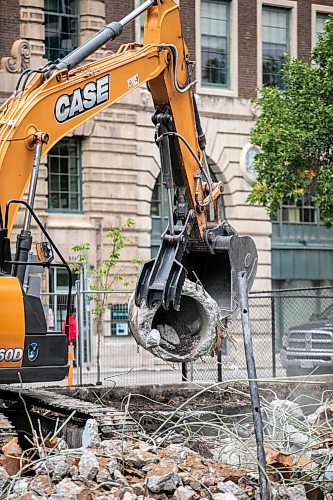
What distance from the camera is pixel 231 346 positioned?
19.9m

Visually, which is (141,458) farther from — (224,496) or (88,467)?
(224,496)

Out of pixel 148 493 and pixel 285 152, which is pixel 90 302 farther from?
pixel 148 493

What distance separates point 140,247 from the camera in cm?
2923

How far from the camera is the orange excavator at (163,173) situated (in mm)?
10227

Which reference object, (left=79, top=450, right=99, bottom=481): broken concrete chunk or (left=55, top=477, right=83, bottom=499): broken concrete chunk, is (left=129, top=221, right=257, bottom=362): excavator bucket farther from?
(left=55, top=477, right=83, bottom=499): broken concrete chunk

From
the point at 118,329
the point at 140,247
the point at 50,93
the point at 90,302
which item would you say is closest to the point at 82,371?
the point at 90,302

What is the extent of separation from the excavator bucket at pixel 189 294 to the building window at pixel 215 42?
18973 mm

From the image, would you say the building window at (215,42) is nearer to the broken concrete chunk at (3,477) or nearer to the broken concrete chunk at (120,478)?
the broken concrete chunk at (120,478)

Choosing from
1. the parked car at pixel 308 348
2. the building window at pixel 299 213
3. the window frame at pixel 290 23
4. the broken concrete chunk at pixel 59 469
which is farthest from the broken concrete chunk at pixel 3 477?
the window frame at pixel 290 23

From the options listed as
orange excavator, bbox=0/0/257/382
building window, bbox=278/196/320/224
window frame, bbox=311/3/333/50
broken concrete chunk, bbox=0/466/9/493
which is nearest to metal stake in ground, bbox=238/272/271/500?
broken concrete chunk, bbox=0/466/9/493

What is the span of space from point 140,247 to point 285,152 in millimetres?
6064

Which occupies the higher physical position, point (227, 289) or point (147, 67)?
point (147, 67)

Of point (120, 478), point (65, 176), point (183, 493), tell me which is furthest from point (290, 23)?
point (183, 493)

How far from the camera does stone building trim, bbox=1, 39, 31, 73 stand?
27.4 meters
